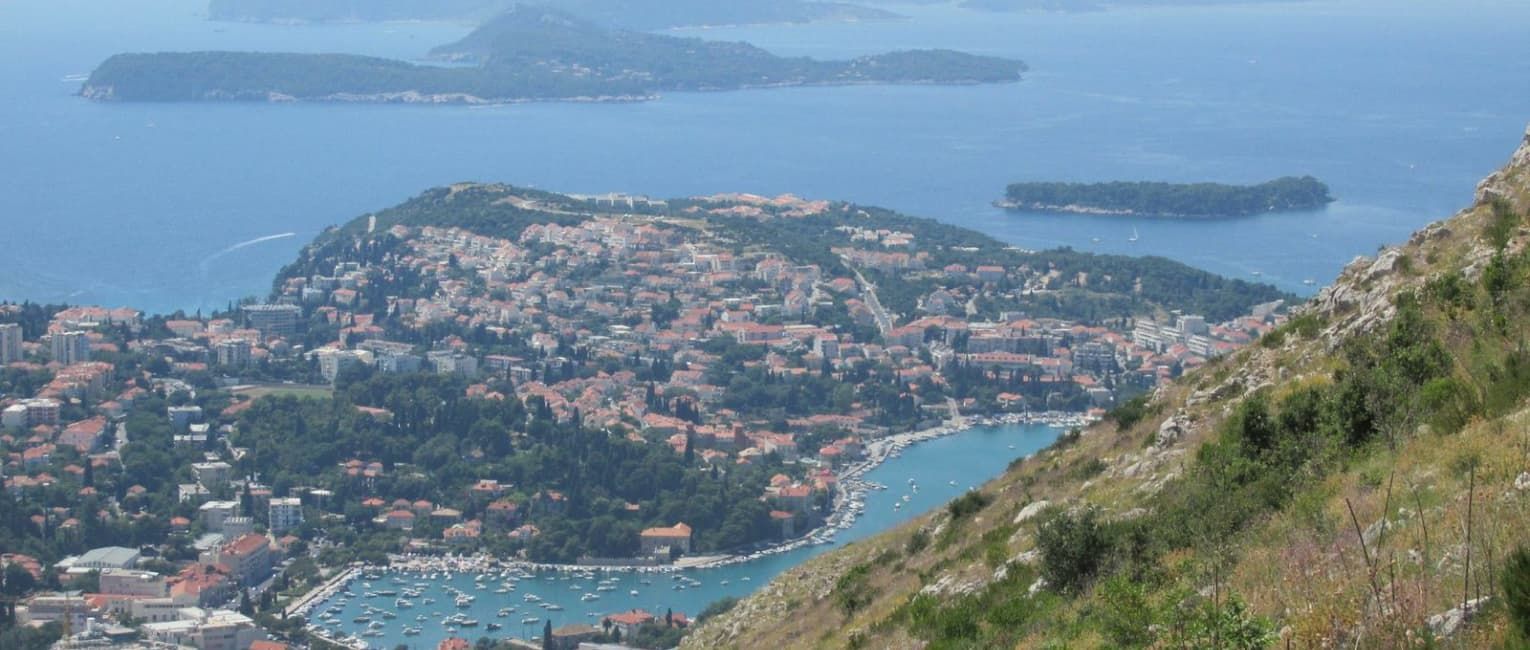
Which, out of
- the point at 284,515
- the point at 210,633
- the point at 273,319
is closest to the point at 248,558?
the point at 284,515

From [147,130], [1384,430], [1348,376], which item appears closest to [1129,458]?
[1348,376]

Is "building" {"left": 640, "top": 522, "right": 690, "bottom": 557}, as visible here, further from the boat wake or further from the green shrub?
the boat wake

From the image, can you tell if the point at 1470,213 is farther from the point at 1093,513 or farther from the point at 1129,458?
the point at 1093,513

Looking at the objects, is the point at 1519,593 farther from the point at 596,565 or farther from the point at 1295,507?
the point at 596,565

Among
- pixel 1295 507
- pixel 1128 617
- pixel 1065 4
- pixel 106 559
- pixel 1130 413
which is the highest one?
pixel 1065 4

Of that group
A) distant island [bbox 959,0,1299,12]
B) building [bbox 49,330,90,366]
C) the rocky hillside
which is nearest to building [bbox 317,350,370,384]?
building [bbox 49,330,90,366]

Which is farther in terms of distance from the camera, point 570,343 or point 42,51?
point 42,51
